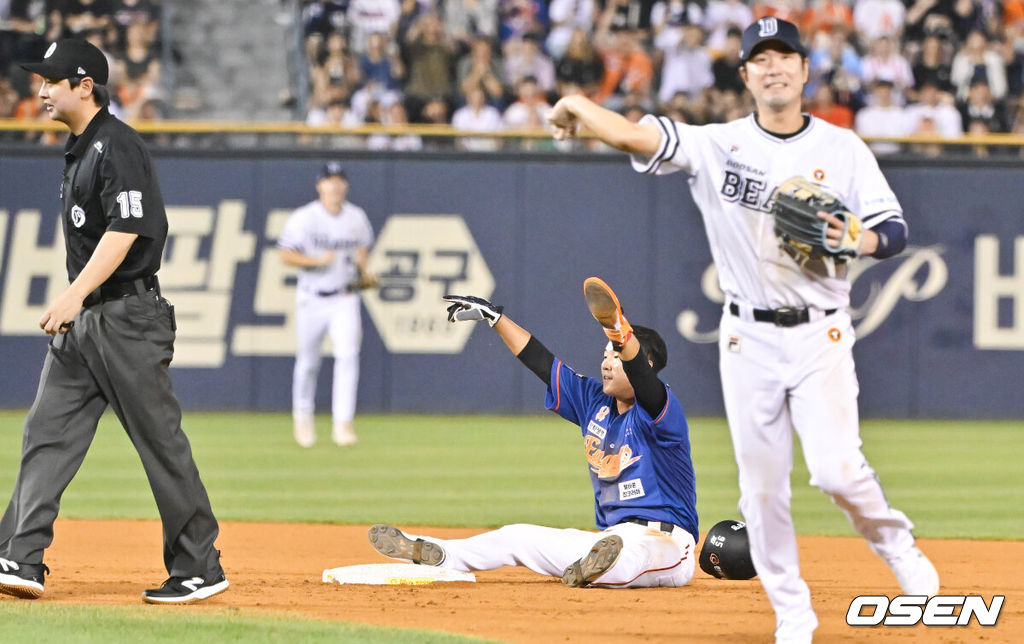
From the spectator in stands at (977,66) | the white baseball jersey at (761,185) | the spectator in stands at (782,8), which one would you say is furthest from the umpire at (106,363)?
the spectator in stands at (782,8)

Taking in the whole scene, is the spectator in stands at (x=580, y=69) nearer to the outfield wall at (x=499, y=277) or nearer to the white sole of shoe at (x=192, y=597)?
the outfield wall at (x=499, y=277)

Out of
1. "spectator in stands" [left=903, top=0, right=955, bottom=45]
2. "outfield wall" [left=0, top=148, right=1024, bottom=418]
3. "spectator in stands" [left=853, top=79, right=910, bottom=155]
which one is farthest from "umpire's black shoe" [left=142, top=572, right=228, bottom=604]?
"spectator in stands" [left=903, top=0, right=955, bottom=45]

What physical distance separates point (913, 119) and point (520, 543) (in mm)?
11396

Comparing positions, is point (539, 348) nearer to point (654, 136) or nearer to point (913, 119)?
point (654, 136)

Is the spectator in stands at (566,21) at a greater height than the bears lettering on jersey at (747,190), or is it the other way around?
the spectator in stands at (566,21)

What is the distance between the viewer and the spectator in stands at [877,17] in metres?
17.6

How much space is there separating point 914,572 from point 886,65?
12811 millimetres

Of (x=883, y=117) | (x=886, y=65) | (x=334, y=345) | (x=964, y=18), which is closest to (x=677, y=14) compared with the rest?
(x=886, y=65)

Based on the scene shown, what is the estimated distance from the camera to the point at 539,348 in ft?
21.9

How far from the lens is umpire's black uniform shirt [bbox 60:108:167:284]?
5.62 metres

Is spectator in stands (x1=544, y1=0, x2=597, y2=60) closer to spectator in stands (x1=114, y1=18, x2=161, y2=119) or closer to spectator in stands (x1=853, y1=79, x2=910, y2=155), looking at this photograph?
spectator in stands (x1=853, y1=79, x2=910, y2=155)

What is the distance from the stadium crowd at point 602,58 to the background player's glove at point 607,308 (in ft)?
33.7

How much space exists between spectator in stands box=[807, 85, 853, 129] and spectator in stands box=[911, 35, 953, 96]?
106cm

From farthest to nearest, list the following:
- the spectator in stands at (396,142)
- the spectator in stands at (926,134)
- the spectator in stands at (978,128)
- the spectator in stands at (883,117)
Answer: the spectator in stands at (883,117), the spectator in stands at (978,128), the spectator in stands at (396,142), the spectator in stands at (926,134)
